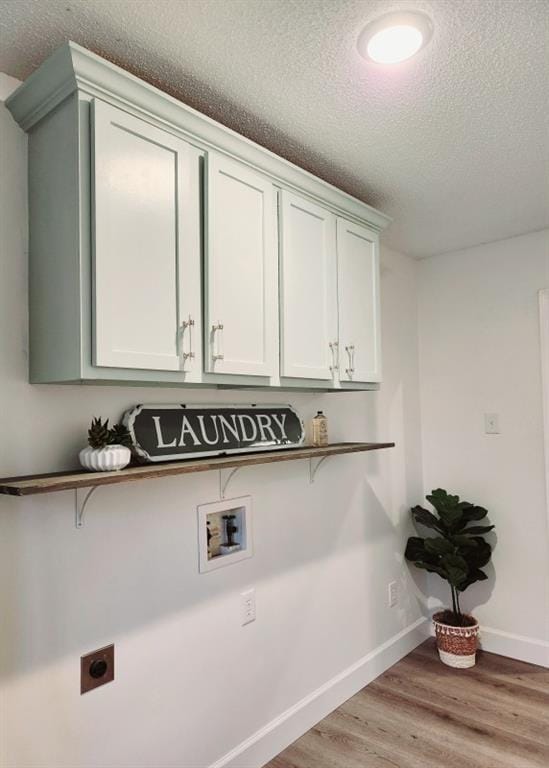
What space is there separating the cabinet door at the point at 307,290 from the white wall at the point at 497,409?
1388 millimetres

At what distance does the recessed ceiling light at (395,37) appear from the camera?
4.29ft

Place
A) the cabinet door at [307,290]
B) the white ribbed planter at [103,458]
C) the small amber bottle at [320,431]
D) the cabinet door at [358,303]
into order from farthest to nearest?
1. the small amber bottle at [320,431]
2. the cabinet door at [358,303]
3. the cabinet door at [307,290]
4. the white ribbed planter at [103,458]

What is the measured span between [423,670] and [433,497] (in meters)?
0.90

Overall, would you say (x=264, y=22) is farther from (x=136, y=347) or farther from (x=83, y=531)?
(x=83, y=531)

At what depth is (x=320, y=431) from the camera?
7.80 ft

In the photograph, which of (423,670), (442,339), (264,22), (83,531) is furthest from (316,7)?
(423,670)

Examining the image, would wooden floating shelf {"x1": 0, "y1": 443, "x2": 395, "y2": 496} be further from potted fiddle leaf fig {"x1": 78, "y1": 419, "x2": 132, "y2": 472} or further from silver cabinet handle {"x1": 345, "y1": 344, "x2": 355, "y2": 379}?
silver cabinet handle {"x1": 345, "y1": 344, "x2": 355, "y2": 379}

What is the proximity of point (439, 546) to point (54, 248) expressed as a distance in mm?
2418

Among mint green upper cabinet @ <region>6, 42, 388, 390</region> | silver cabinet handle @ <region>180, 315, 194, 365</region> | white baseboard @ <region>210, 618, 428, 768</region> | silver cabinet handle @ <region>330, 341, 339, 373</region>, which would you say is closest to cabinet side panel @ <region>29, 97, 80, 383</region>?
mint green upper cabinet @ <region>6, 42, 388, 390</region>

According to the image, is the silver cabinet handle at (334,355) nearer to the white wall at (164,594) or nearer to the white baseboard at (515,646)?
the white wall at (164,594)

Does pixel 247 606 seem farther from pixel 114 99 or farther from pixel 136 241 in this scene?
pixel 114 99

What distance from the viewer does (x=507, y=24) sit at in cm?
134

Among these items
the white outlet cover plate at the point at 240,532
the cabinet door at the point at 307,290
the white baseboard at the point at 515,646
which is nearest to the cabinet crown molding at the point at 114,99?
the cabinet door at the point at 307,290

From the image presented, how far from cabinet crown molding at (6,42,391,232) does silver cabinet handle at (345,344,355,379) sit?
2.46 ft
